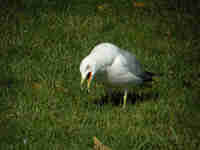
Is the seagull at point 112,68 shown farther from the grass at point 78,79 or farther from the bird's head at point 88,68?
the grass at point 78,79

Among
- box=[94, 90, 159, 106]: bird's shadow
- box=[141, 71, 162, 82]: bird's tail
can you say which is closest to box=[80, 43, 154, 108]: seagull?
box=[141, 71, 162, 82]: bird's tail

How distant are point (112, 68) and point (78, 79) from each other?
995 mm

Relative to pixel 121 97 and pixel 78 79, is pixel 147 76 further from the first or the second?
pixel 78 79

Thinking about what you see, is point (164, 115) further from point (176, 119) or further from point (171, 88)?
point (171, 88)

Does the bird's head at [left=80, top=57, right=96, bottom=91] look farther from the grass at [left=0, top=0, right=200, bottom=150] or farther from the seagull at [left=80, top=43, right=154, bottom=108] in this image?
the grass at [left=0, top=0, right=200, bottom=150]

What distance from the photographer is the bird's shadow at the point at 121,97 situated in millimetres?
5566

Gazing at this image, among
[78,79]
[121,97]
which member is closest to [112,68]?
[121,97]

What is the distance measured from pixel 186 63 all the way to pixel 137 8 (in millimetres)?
2559

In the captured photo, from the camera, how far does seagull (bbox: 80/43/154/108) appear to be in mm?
4838

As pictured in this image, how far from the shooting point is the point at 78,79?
6.02m

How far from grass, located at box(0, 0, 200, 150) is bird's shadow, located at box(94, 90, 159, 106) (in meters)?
0.02

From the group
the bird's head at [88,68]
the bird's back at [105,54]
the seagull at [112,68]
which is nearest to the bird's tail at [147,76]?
the seagull at [112,68]

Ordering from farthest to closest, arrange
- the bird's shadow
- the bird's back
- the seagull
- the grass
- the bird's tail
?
1. the bird's tail
2. the bird's shadow
3. the bird's back
4. the seagull
5. the grass

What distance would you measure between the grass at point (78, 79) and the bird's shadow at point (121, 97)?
0.02m
